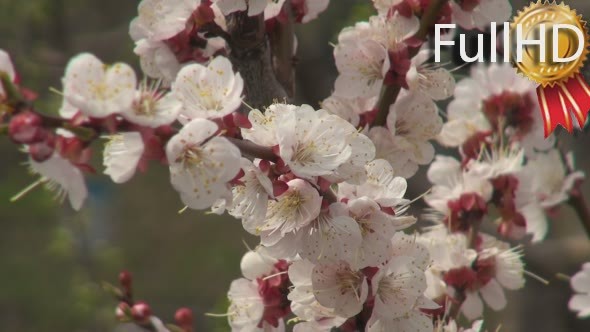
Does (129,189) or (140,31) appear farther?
(129,189)

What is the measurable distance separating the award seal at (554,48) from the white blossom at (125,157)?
2.17 ft

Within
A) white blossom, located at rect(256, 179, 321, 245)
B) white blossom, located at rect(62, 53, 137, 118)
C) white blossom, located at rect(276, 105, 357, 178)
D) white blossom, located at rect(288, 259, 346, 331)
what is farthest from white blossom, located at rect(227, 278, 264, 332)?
white blossom, located at rect(62, 53, 137, 118)

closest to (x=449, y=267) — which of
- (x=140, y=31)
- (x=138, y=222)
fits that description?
(x=140, y=31)

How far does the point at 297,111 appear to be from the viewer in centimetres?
93

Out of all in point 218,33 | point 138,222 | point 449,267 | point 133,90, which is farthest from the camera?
point 138,222

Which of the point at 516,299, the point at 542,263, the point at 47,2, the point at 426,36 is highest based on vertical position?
the point at 426,36

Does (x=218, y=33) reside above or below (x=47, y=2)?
above

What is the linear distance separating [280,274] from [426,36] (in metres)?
0.36

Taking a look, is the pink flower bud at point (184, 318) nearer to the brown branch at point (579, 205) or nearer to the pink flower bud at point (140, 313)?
the pink flower bud at point (140, 313)

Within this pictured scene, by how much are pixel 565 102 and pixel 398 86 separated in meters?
0.35

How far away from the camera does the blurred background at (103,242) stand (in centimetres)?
298

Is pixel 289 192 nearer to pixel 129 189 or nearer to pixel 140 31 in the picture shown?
pixel 140 31

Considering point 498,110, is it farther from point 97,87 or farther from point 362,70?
point 97,87

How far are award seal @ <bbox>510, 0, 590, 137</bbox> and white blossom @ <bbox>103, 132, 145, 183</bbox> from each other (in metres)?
0.66
